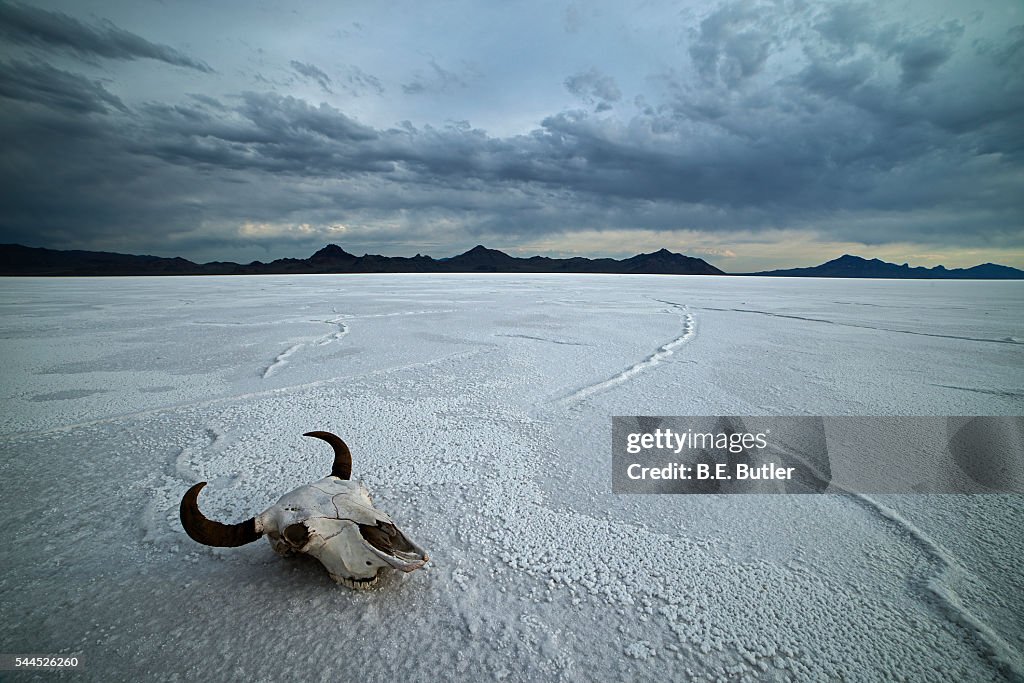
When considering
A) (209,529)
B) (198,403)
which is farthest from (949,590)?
(198,403)

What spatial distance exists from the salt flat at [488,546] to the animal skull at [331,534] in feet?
0.31

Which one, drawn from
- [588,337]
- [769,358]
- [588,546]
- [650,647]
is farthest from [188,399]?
[769,358]

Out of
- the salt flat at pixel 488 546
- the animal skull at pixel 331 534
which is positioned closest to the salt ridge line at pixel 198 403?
the salt flat at pixel 488 546

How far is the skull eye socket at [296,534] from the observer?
131 centimetres

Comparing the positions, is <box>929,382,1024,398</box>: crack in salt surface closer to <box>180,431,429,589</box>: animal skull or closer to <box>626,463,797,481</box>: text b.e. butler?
<box>626,463,797,481</box>: text b.e. butler

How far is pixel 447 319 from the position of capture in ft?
24.0

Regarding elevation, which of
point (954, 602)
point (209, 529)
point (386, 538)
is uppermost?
point (209, 529)

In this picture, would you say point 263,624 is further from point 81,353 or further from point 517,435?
point 81,353

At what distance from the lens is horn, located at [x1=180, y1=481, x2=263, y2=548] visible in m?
1.20

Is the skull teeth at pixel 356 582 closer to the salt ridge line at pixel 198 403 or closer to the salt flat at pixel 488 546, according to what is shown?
the salt flat at pixel 488 546

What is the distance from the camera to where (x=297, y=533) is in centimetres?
132

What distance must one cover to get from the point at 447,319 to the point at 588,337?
8.74 ft

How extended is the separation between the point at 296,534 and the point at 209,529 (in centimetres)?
22

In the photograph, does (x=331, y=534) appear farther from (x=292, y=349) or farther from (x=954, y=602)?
(x=292, y=349)
